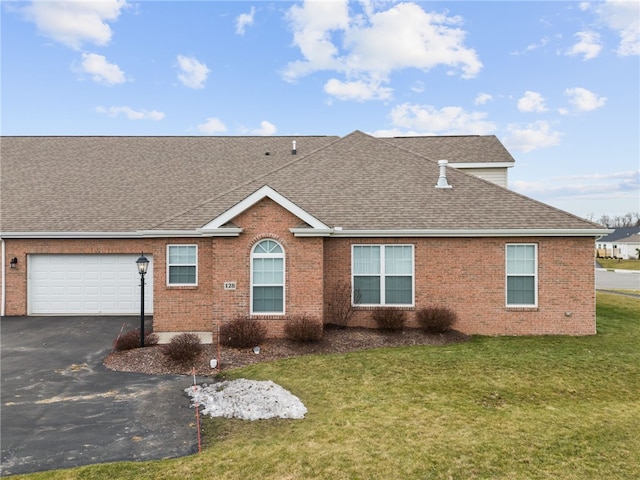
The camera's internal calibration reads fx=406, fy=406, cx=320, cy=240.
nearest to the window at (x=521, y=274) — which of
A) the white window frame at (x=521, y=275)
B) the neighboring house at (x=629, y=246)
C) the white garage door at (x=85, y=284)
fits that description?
the white window frame at (x=521, y=275)

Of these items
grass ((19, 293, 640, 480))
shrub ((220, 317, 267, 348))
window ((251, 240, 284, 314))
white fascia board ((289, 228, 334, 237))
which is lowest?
grass ((19, 293, 640, 480))

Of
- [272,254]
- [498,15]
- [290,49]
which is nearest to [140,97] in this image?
[290,49]

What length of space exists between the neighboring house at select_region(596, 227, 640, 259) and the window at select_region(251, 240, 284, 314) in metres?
85.6

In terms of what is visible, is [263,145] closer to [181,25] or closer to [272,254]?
[181,25]

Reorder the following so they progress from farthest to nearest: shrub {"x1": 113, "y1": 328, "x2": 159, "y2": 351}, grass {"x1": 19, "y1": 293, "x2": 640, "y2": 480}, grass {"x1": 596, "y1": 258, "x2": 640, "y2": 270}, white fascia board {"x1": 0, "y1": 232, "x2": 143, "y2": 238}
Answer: grass {"x1": 596, "y1": 258, "x2": 640, "y2": 270}
white fascia board {"x1": 0, "y1": 232, "x2": 143, "y2": 238}
shrub {"x1": 113, "y1": 328, "x2": 159, "y2": 351}
grass {"x1": 19, "y1": 293, "x2": 640, "y2": 480}

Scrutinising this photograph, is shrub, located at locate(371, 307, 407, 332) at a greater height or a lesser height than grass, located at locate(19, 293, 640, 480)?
greater

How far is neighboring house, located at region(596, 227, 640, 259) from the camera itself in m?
79.7

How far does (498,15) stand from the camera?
15711 millimetres

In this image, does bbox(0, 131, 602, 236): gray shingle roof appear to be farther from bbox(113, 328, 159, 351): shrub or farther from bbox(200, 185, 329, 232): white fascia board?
bbox(113, 328, 159, 351): shrub

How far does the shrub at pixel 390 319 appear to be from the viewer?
475 inches

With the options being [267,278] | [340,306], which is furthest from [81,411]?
[340,306]

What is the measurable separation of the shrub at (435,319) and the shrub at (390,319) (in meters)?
0.54

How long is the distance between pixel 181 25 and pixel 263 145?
635cm

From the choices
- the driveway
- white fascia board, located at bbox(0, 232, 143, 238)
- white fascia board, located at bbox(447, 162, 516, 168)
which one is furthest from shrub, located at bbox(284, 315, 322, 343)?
white fascia board, located at bbox(447, 162, 516, 168)
